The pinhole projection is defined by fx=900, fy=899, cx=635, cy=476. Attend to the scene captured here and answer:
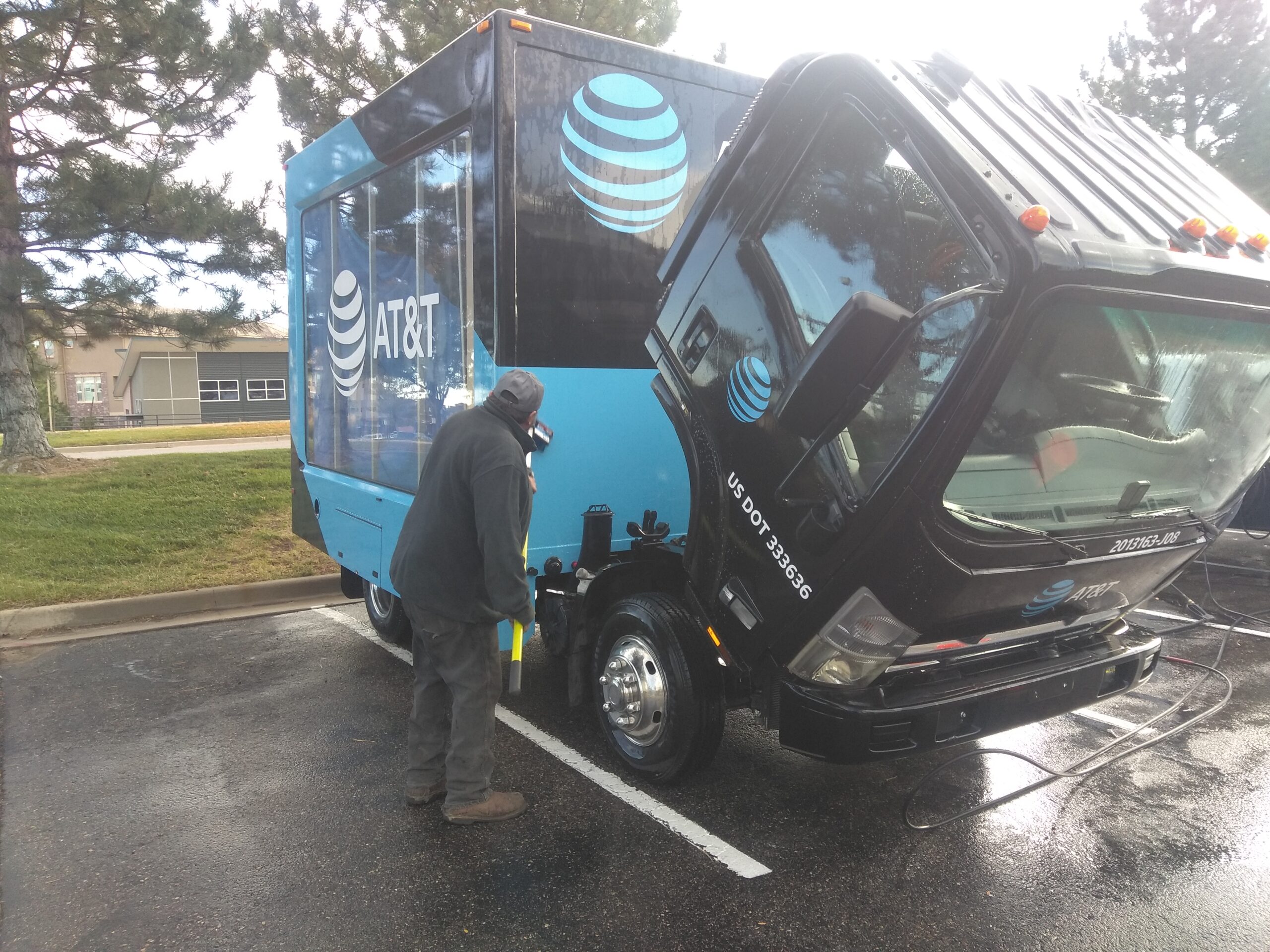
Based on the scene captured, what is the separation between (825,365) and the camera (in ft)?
8.49

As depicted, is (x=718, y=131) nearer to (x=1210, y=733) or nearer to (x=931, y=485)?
(x=931, y=485)

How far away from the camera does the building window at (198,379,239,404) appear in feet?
151

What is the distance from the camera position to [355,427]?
17.8ft

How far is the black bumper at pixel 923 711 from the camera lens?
120 inches

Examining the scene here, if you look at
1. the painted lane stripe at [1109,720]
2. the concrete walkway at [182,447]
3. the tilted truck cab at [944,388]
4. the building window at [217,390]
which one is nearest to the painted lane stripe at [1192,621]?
the painted lane stripe at [1109,720]

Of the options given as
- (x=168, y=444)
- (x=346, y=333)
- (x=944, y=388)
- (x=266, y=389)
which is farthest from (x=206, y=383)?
(x=944, y=388)

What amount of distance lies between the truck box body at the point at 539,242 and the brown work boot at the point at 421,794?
1084 millimetres

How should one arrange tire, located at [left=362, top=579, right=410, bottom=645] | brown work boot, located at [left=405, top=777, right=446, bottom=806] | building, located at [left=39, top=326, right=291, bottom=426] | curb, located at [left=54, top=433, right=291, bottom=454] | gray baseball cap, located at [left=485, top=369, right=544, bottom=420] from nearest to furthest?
gray baseball cap, located at [left=485, top=369, right=544, bottom=420] → brown work boot, located at [left=405, top=777, right=446, bottom=806] → tire, located at [left=362, top=579, right=410, bottom=645] → curb, located at [left=54, top=433, right=291, bottom=454] → building, located at [left=39, top=326, right=291, bottom=426]

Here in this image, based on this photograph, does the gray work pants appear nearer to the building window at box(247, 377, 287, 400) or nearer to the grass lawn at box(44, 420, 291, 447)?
the grass lawn at box(44, 420, 291, 447)

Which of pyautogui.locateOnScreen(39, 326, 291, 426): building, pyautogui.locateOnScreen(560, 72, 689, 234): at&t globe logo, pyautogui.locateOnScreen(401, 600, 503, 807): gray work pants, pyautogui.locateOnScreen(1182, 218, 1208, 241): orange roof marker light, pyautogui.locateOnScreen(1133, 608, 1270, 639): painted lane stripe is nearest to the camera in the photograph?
pyautogui.locateOnScreen(1182, 218, 1208, 241): orange roof marker light

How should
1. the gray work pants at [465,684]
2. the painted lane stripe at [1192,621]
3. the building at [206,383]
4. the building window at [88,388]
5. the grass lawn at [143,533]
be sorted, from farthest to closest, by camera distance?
1. the building window at [88,388]
2. the building at [206,383]
3. the grass lawn at [143,533]
4. the painted lane stripe at [1192,621]
5. the gray work pants at [465,684]

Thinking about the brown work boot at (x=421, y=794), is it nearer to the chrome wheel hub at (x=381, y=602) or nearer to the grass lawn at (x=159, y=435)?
the chrome wheel hub at (x=381, y=602)

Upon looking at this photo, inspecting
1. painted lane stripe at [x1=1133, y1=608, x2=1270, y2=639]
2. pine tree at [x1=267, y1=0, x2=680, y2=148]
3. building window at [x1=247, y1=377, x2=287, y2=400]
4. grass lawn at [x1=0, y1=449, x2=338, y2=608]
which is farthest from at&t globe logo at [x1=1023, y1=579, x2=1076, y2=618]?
building window at [x1=247, y1=377, x2=287, y2=400]

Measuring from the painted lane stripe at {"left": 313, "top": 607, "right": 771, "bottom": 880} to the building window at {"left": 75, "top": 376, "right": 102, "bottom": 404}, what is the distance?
62.3 metres
